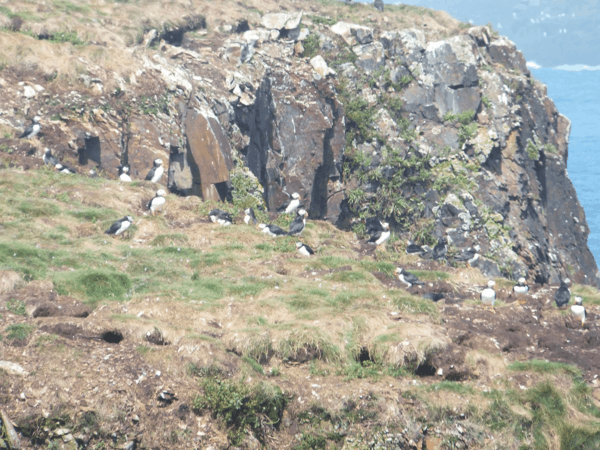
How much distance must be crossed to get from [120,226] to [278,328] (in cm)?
707

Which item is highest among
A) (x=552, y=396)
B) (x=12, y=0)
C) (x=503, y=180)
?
(x=12, y=0)

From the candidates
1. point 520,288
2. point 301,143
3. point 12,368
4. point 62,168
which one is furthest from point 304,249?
point 301,143

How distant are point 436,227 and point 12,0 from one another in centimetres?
2757

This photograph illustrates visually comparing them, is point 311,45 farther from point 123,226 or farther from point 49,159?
point 123,226

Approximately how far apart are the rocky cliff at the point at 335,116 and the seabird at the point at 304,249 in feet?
38.2

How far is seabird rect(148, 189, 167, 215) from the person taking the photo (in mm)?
20578

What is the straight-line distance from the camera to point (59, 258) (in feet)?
50.7

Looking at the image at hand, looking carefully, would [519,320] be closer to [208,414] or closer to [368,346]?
[368,346]

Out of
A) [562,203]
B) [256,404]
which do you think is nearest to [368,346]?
[256,404]

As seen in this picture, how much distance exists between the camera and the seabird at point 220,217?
69.1ft

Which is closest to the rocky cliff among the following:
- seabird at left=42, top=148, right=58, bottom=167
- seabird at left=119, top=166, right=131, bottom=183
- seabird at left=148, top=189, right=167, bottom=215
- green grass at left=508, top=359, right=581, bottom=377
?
seabird at left=119, top=166, right=131, bottom=183

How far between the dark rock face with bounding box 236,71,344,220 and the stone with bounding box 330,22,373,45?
18.9ft

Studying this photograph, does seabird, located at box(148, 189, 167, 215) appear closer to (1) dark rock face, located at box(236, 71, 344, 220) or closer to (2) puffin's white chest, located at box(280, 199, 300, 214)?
(2) puffin's white chest, located at box(280, 199, 300, 214)

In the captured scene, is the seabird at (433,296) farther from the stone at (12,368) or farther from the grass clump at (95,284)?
the stone at (12,368)
